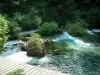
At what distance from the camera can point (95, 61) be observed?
48.4ft

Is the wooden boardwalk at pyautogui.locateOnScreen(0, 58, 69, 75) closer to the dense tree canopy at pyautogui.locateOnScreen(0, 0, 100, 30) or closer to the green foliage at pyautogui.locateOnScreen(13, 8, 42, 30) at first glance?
the green foliage at pyautogui.locateOnScreen(13, 8, 42, 30)

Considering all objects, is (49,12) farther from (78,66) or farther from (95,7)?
(78,66)

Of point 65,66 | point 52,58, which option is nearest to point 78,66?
point 65,66

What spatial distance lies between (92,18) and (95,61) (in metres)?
13.5

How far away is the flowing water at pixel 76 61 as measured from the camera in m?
13.1

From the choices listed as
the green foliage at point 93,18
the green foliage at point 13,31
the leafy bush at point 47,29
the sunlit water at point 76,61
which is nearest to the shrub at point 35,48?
the sunlit water at point 76,61

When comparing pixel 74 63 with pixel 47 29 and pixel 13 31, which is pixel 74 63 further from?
pixel 47 29

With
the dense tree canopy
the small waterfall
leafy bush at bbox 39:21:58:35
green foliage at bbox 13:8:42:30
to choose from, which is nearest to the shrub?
the small waterfall

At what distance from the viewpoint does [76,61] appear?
14578 millimetres

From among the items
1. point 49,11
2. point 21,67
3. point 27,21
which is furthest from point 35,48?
point 49,11

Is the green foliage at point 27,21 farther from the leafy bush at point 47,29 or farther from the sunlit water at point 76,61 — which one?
the sunlit water at point 76,61

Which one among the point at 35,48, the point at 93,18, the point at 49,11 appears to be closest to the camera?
the point at 35,48

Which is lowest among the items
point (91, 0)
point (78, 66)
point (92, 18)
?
point (78, 66)

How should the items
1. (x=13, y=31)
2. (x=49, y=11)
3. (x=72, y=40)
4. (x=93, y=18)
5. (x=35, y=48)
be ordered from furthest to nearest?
(x=49, y=11), (x=93, y=18), (x=72, y=40), (x=13, y=31), (x=35, y=48)
